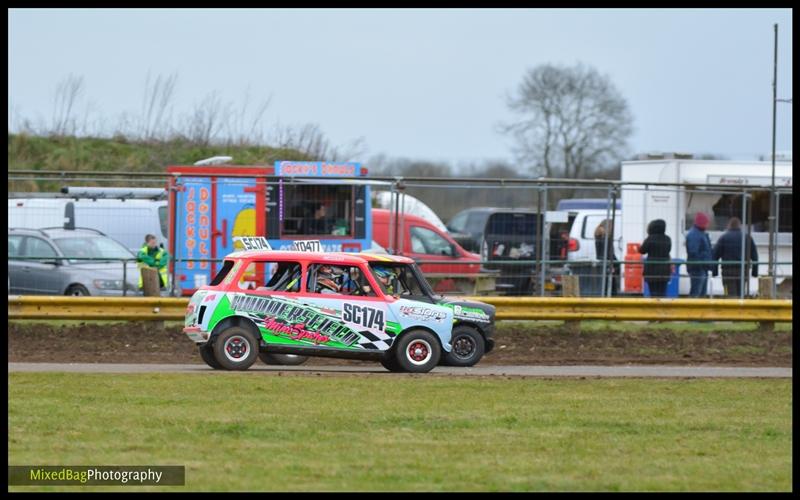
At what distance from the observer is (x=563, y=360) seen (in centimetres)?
1789

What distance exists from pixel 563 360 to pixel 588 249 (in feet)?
37.0

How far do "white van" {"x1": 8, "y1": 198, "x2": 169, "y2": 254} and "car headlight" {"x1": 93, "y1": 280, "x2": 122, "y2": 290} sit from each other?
1490 mm

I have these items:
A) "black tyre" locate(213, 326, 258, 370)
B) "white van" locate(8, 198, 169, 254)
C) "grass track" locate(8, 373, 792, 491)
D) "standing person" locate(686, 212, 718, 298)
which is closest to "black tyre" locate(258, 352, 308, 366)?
"black tyre" locate(213, 326, 258, 370)

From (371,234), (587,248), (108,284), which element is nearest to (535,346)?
(371,234)

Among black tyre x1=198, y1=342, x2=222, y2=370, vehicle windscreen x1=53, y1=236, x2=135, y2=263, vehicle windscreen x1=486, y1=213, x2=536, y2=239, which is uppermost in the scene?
vehicle windscreen x1=486, y1=213, x2=536, y2=239

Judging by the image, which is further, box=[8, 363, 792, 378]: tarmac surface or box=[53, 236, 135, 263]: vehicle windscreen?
box=[53, 236, 135, 263]: vehicle windscreen

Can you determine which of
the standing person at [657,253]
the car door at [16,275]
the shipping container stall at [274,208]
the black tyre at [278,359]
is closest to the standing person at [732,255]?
the standing person at [657,253]

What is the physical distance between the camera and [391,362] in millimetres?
15883

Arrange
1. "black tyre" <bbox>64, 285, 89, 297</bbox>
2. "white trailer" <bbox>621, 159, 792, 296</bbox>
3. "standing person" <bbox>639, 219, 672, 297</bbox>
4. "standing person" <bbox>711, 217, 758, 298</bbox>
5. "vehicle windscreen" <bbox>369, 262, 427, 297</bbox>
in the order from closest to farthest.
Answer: "vehicle windscreen" <bbox>369, 262, 427, 297</bbox>, "black tyre" <bbox>64, 285, 89, 297</bbox>, "standing person" <bbox>639, 219, 672, 297</bbox>, "standing person" <bbox>711, 217, 758, 298</bbox>, "white trailer" <bbox>621, 159, 792, 296</bbox>

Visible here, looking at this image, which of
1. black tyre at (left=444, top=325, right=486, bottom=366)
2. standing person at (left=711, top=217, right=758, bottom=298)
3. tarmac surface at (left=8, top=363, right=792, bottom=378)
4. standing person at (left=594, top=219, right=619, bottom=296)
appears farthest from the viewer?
standing person at (left=711, top=217, right=758, bottom=298)

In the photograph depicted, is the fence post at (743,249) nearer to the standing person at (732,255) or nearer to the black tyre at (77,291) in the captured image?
the standing person at (732,255)

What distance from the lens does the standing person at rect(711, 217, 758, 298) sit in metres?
22.9

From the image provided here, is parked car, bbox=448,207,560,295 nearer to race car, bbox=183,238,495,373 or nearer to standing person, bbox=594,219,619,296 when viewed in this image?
standing person, bbox=594,219,619,296

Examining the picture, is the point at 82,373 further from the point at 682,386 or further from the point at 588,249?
the point at 588,249
